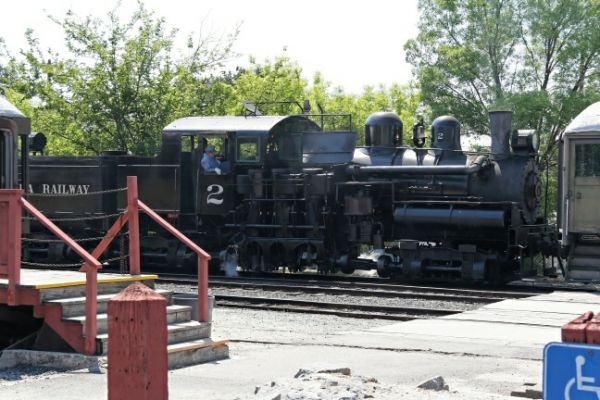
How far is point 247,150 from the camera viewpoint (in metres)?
20.7

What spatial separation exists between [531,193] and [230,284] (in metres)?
6.66

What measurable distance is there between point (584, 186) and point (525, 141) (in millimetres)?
1785

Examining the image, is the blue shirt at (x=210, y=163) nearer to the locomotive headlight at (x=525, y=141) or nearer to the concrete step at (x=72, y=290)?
the locomotive headlight at (x=525, y=141)

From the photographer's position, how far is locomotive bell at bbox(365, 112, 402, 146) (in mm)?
20703

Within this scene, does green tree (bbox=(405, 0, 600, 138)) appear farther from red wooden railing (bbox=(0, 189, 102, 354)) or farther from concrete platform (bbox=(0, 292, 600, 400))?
red wooden railing (bbox=(0, 189, 102, 354))

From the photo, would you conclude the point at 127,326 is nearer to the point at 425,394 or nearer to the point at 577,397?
the point at 577,397

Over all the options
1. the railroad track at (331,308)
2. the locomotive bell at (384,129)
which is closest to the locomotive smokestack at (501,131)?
the locomotive bell at (384,129)

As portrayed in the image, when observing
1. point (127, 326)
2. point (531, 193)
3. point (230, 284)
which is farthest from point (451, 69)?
point (127, 326)

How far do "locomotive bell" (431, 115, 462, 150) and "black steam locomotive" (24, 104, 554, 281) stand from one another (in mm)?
21

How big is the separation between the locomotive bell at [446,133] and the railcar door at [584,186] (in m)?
2.85

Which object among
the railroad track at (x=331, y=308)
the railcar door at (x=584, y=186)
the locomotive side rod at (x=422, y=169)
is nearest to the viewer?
the railroad track at (x=331, y=308)

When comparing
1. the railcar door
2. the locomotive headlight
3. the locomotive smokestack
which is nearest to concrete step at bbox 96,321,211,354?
the railcar door

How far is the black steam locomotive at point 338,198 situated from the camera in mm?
19203

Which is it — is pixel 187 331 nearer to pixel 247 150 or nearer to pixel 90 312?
pixel 90 312
